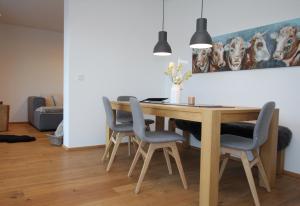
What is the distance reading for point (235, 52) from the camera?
3414 millimetres

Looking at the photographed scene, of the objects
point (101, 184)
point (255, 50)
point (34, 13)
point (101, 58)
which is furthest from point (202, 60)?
point (34, 13)

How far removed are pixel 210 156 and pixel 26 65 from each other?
605cm

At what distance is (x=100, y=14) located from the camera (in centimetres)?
393

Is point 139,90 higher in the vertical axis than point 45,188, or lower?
higher

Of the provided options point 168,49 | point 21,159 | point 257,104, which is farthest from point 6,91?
point 257,104

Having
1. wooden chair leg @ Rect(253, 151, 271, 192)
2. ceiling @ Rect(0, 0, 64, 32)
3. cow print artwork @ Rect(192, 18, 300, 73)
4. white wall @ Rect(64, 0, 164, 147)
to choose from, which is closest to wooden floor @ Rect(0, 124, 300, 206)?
wooden chair leg @ Rect(253, 151, 271, 192)

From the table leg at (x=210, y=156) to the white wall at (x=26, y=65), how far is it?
5859 mm

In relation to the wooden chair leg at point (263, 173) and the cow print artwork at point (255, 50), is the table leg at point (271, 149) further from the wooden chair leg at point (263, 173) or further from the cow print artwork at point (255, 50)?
the cow print artwork at point (255, 50)

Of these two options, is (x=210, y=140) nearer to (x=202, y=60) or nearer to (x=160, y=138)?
(x=160, y=138)

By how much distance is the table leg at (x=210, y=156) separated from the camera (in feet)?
6.07

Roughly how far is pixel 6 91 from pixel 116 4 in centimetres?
401

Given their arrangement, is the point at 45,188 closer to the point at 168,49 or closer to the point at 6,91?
the point at 168,49

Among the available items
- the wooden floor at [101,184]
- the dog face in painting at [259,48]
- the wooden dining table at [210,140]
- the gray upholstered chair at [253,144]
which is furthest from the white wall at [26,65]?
the gray upholstered chair at [253,144]

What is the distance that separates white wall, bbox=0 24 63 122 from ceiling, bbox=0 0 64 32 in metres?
0.30
